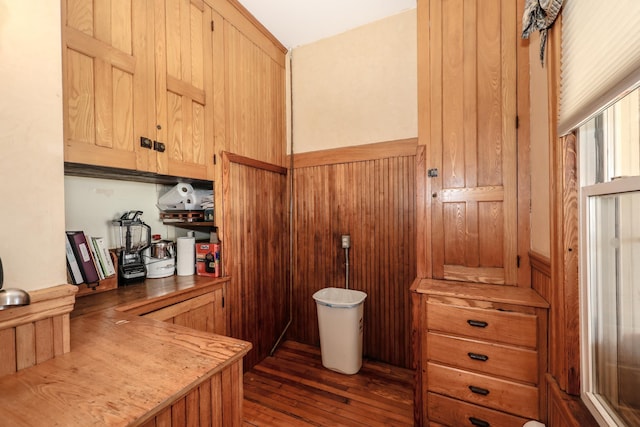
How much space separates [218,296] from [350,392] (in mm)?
1209

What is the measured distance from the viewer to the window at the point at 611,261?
0.85 metres

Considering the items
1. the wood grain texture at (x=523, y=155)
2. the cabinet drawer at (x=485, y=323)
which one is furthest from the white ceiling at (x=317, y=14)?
the cabinet drawer at (x=485, y=323)

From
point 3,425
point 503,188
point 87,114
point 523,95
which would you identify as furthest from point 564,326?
point 87,114

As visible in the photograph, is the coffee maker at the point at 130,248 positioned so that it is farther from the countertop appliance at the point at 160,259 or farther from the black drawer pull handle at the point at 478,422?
the black drawer pull handle at the point at 478,422

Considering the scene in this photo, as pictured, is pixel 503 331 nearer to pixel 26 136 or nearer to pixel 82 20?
pixel 26 136

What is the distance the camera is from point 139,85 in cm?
155

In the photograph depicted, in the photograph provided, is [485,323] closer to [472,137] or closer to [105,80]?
[472,137]

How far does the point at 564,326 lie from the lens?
1.13 metres

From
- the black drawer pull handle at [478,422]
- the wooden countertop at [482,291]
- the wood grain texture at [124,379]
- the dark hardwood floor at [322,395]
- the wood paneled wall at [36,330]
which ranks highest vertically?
the wood paneled wall at [36,330]

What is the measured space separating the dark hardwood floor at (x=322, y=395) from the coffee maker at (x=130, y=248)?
3.86ft

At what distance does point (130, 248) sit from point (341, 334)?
67.7 inches

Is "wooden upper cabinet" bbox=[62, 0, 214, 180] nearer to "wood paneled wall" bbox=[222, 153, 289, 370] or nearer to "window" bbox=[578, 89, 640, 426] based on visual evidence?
"wood paneled wall" bbox=[222, 153, 289, 370]

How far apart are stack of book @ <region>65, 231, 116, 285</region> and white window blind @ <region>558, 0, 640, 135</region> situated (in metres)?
2.45

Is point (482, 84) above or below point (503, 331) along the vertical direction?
above
